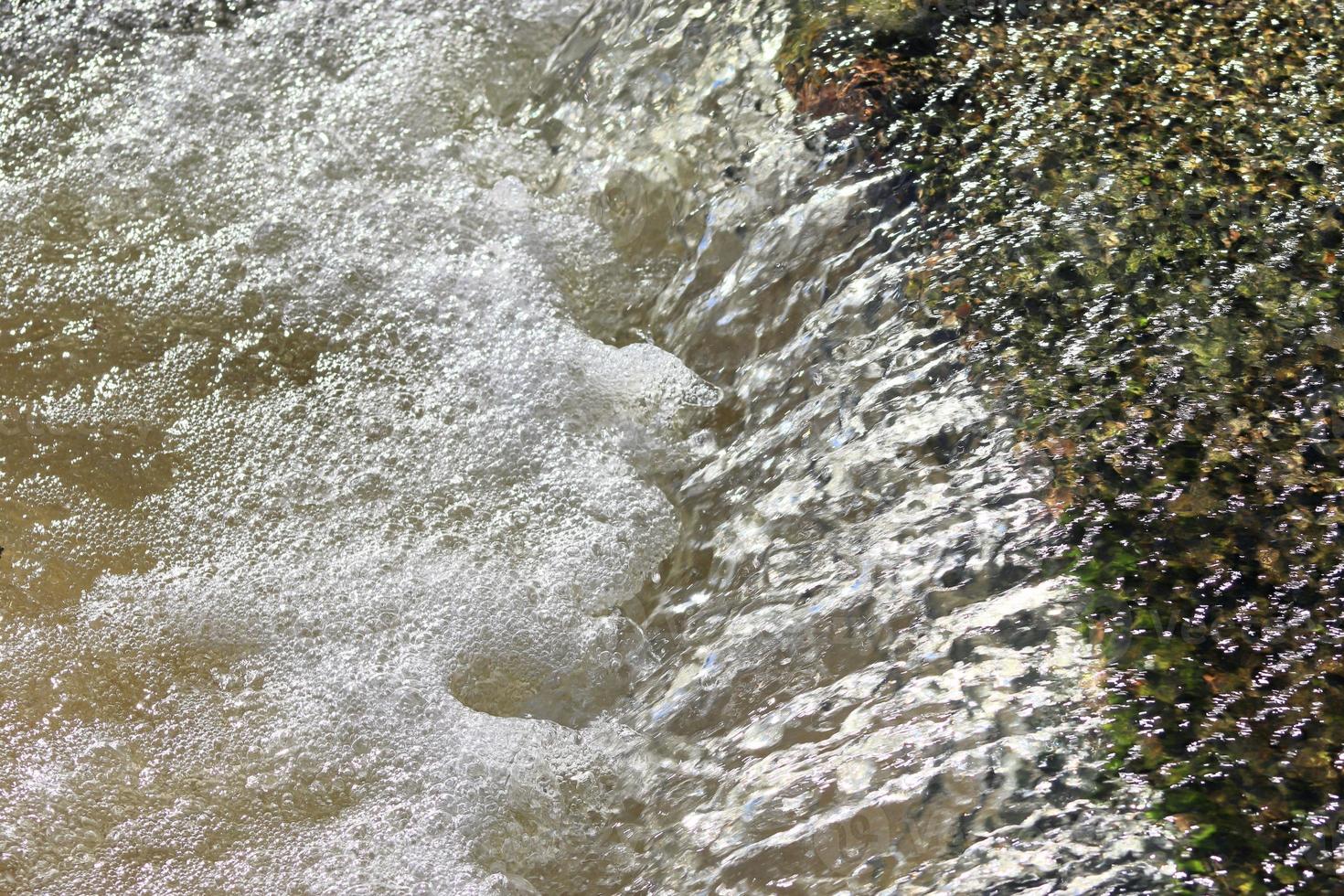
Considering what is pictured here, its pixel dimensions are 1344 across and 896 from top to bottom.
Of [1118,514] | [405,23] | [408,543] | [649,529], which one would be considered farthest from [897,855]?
[405,23]

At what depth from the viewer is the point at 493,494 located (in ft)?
6.64

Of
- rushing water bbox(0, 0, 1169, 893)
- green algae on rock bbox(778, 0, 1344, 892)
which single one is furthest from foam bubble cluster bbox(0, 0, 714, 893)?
green algae on rock bbox(778, 0, 1344, 892)

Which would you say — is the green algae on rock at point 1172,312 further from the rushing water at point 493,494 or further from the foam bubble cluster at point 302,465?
the foam bubble cluster at point 302,465

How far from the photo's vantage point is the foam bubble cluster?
170 centimetres

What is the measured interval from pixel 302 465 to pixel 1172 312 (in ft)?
4.79

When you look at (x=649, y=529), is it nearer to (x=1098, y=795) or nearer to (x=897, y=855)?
(x=897, y=855)

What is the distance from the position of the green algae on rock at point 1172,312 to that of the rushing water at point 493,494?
78mm

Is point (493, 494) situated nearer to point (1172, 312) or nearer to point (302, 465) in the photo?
point (302, 465)

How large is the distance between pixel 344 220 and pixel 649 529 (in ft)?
3.07

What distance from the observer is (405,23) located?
2.71m

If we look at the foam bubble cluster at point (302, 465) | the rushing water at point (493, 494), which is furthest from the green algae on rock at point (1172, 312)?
the foam bubble cluster at point (302, 465)

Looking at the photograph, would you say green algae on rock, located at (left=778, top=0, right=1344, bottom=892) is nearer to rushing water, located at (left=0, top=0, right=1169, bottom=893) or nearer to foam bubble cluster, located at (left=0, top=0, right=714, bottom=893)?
rushing water, located at (left=0, top=0, right=1169, bottom=893)

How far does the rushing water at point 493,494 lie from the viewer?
1568 mm

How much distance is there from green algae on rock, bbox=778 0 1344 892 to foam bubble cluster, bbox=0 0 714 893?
613 millimetres
